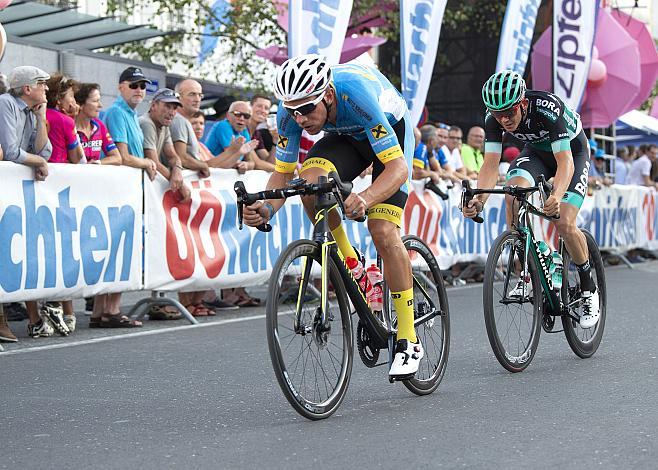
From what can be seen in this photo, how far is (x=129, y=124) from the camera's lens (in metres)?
11.5

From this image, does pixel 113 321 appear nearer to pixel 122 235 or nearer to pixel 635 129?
pixel 122 235

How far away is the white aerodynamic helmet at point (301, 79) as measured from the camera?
5961 mm

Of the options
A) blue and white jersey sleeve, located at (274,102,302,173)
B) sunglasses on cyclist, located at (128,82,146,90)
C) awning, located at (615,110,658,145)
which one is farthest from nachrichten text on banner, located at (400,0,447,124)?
awning, located at (615,110,658,145)

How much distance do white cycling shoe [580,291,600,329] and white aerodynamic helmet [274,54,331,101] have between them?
3271mm

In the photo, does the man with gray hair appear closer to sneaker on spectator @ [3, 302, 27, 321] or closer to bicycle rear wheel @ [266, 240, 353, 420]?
sneaker on spectator @ [3, 302, 27, 321]

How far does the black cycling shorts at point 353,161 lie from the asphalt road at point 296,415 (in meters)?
0.99

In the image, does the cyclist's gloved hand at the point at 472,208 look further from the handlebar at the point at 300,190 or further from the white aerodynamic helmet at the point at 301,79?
the white aerodynamic helmet at the point at 301,79

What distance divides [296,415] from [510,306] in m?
2.07

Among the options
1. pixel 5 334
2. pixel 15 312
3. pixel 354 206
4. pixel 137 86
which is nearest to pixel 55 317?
pixel 5 334

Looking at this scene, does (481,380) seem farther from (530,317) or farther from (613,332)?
(613,332)

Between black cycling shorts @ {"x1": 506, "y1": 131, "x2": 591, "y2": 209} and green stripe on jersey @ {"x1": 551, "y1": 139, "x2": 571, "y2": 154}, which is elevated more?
green stripe on jersey @ {"x1": 551, "y1": 139, "x2": 571, "y2": 154}

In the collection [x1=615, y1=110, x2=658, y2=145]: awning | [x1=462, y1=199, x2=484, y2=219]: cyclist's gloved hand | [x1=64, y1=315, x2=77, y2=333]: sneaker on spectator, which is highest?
[x1=462, y1=199, x2=484, y2=219]: cyclist's gloved hand

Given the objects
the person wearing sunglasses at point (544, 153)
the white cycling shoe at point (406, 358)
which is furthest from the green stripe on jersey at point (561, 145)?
the white cycling shoe at point (406, 358)

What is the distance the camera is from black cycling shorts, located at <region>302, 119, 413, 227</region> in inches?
260
